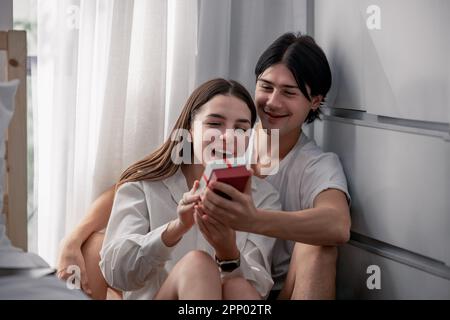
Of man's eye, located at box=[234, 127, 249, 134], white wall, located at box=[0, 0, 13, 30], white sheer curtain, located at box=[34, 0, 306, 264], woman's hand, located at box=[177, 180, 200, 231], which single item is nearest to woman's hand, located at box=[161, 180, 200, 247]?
woman's hand, located at box=[177, 180, 200, 231]

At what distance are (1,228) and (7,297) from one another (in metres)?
0.20

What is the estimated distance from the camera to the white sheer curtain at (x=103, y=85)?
196cm

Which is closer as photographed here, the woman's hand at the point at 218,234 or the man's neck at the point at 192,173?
the woman's hand at the point at 218,234

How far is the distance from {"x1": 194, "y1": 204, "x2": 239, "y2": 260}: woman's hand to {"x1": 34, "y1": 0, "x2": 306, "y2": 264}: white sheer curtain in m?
0.59

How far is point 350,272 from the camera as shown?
1.89 meters

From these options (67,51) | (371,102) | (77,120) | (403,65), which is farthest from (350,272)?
(67,51)

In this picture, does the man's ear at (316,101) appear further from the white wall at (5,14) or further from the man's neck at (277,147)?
the white wall at (5,14)

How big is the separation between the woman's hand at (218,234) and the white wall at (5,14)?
881mm

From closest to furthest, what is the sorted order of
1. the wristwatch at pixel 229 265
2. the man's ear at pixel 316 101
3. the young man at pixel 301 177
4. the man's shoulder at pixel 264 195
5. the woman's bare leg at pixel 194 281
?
the woman's bare leg at pixel 194 281 → the wristwatch at pixel 229 265 → the young man at pixel 301 177 → the man's shoulder at pixel 264 195 → the man's ear at pixel 316 101

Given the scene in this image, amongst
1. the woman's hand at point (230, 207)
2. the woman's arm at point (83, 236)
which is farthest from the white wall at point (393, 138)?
the woman's arm at point (83, 236)

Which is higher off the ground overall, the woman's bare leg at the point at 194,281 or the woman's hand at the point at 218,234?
the woman's hand at the point at 218,234

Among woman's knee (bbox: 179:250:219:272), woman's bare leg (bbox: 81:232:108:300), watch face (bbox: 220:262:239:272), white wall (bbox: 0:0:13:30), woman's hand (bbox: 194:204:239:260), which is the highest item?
white wall (bbox: 0:0:13:30)

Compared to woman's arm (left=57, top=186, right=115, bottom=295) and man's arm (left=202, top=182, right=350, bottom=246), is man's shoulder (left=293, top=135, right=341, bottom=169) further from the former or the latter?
woman's arm (left=57, top=186, right=115, bottom=295)

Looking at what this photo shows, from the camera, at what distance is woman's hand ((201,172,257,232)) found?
55.6 inches
